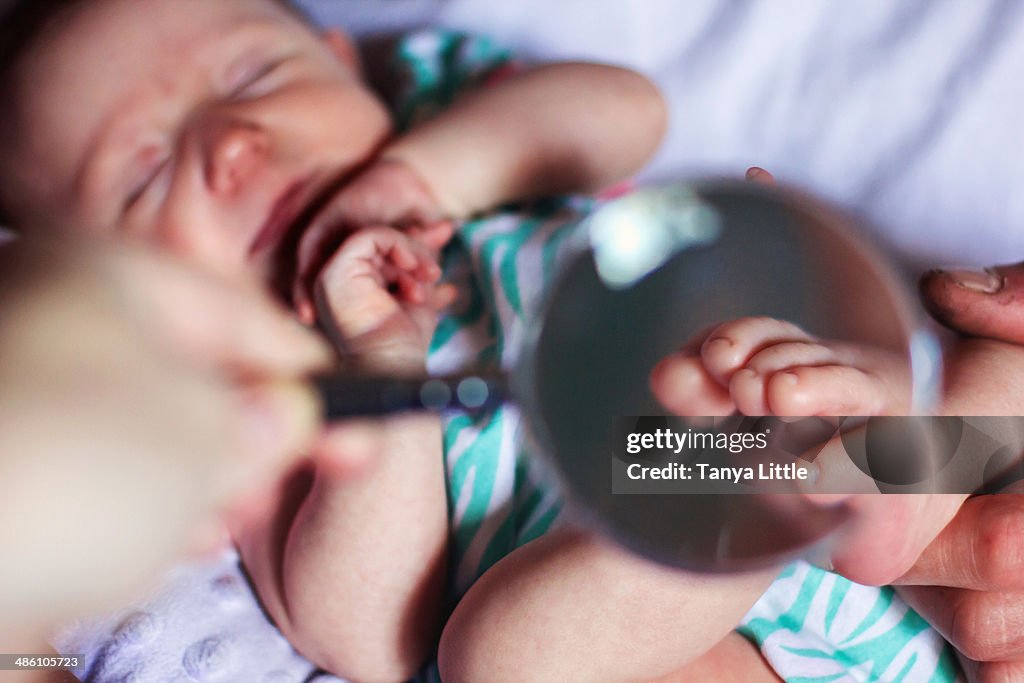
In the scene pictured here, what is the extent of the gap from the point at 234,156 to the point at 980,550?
0.54 metres

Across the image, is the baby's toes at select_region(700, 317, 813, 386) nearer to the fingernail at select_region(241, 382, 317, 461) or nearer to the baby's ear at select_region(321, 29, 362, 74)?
the fingernail at select_region(241, 382, 317, 461)

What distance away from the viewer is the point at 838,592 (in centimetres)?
52

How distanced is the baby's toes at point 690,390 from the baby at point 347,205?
91mm

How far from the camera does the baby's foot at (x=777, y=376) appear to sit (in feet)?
1.20

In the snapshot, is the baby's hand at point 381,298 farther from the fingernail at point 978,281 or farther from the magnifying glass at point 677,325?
the fingernail at point 978,281

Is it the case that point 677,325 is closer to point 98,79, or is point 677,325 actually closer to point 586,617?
point 586,617

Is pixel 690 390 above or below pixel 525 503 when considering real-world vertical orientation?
above

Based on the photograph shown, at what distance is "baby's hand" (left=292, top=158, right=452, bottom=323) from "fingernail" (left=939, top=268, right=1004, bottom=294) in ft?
1.20

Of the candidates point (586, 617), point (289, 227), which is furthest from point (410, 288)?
point (586, 617)

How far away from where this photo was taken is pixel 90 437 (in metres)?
0.22

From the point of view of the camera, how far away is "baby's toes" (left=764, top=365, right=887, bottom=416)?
36 cm

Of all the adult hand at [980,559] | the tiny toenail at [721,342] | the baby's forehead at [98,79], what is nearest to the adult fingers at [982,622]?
the adult hand at [980,559]

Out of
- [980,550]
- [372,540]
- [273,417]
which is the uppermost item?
[273,417]

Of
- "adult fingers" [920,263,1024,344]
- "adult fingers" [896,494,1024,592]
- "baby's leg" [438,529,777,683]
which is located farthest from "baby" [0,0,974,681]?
"adult fingers" [920,263,1024,344]
